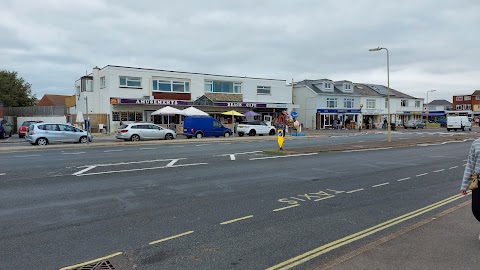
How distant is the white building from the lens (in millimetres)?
35500

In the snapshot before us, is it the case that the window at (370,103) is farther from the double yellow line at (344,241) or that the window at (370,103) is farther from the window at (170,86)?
the double yellow line at (344,241)

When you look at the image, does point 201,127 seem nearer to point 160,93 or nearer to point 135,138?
point 135,138

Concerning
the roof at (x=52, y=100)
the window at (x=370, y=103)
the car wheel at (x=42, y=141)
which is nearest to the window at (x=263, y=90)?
the window at (x=370, y=103)

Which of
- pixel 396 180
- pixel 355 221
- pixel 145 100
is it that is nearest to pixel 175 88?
pixel 145 100

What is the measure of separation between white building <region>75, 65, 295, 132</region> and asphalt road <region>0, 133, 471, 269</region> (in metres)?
23.7

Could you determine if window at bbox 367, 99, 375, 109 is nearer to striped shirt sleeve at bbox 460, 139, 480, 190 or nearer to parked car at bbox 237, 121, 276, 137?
parked car at bbox 237, 121, 276, 137

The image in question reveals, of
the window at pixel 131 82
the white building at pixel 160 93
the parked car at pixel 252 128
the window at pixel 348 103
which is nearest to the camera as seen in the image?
the white building at pixel 160 93

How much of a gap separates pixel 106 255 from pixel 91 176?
262 inches

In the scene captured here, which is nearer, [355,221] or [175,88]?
[355,221]

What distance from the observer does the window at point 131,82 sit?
3606cm

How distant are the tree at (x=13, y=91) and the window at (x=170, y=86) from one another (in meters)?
25.5

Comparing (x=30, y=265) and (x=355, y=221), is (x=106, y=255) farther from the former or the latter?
(x=355, y=221)

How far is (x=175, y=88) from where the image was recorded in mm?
39406

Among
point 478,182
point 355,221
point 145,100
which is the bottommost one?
point 355,221
